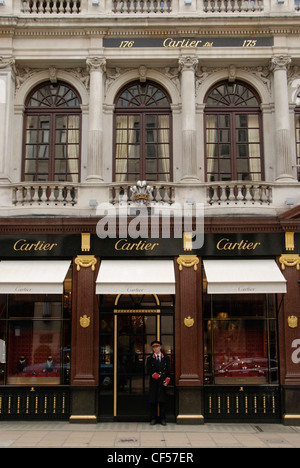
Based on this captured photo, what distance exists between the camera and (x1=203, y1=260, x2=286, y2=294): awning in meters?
12.6

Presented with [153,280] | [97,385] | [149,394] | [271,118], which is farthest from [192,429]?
[271,118]

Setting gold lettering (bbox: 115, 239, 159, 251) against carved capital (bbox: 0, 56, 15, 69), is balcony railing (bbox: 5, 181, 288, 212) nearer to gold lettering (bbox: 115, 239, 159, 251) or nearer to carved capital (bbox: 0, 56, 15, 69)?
gold lettering (bbox: 115, 239, 159, 251)

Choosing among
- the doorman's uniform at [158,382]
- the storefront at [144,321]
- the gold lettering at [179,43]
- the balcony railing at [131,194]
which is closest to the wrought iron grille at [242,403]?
the storefront at [144,321]

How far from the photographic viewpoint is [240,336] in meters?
13.4

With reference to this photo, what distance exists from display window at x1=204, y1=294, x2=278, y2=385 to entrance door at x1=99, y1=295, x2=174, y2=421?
3.51ft

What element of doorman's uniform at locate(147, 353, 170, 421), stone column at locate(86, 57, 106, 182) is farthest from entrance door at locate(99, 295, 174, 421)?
stone column at locate(86, 57, 106, 182)

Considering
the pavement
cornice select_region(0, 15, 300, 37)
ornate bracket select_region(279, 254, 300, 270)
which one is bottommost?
the pavement

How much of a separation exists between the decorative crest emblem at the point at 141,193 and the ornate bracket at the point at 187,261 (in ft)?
5.62

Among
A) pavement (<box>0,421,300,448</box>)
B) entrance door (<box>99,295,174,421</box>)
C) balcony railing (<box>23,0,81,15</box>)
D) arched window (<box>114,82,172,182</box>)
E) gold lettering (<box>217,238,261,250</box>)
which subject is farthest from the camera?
balcony railing (<box>23,0,81,15</box>)

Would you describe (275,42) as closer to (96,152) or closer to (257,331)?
(96,152)

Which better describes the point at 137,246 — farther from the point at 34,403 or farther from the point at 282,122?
the point at 282,122

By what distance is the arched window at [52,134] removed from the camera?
14648mm

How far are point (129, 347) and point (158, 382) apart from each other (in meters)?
1.21

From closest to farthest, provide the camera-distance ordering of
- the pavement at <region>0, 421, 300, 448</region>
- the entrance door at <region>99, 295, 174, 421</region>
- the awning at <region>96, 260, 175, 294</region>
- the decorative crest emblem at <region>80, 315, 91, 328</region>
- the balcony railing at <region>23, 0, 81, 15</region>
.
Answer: the pavement at <region>0, 421, 300, 448</region> → the awning at <region>96, 260, 175, 294</region> → the entrance door at <region>99, 295, 174, 421</region> → the decorative crest emblem at <region>80, 315, 91, 328</region> → the balcony railing at <region>23, 0, 81, 15</region>
